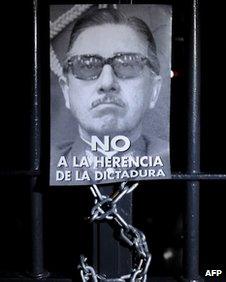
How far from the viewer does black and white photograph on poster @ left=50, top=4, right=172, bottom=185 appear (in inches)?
67.7

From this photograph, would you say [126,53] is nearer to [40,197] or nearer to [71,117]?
[71,117]

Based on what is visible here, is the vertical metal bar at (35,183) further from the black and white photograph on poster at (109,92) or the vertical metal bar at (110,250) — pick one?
the vertical metal bar at (110,250)

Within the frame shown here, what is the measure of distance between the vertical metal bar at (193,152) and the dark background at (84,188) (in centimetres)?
3

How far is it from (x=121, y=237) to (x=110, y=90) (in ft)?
1.69

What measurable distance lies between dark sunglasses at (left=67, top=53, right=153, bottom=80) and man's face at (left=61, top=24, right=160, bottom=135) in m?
0.01

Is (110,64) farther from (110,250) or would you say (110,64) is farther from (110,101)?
(110,250)

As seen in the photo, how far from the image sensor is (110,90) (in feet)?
5.73

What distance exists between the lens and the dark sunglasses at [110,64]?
5.67ft

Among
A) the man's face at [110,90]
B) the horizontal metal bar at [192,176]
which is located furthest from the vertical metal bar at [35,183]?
the horizontal metal bar at [192,176]
